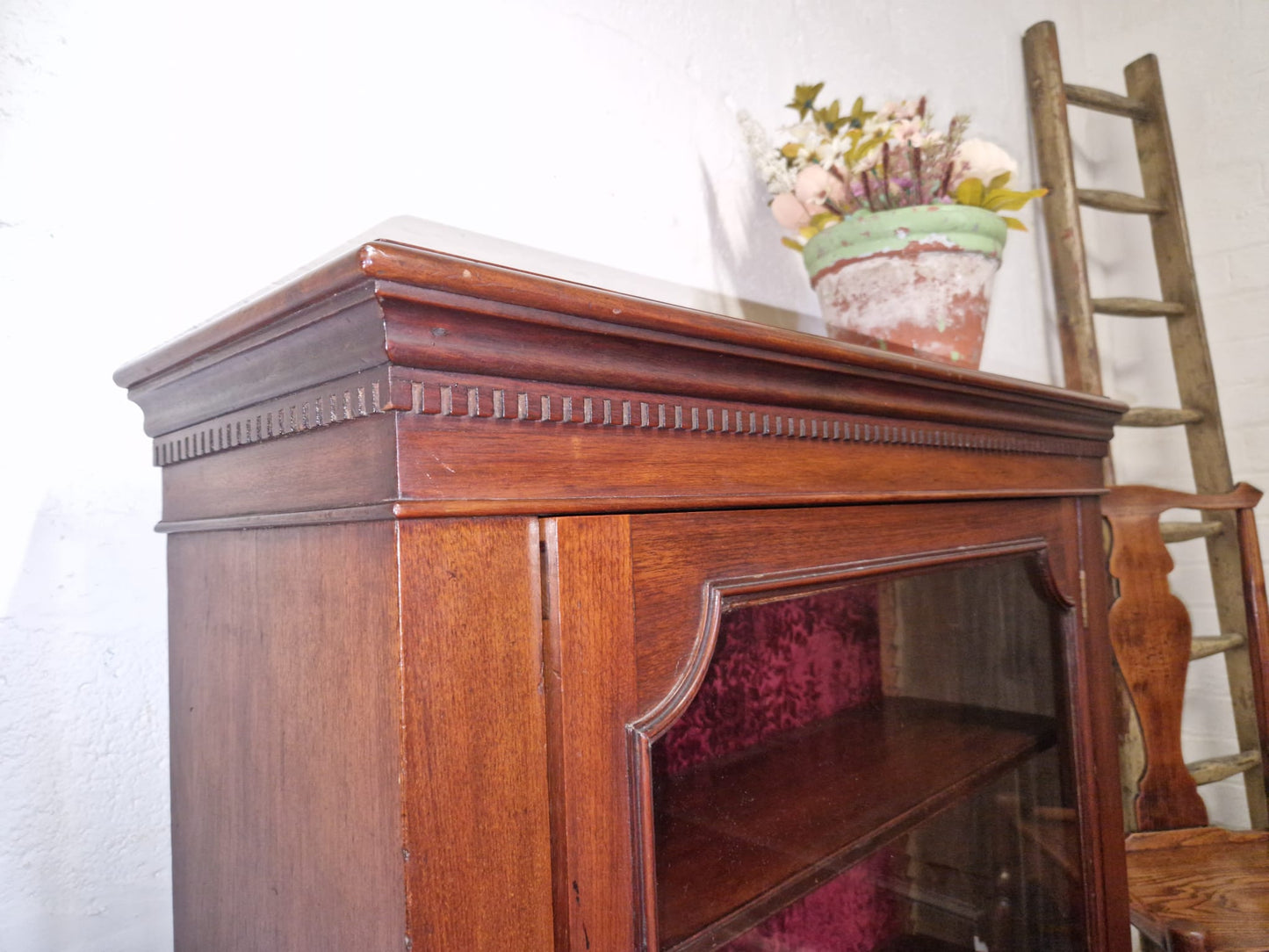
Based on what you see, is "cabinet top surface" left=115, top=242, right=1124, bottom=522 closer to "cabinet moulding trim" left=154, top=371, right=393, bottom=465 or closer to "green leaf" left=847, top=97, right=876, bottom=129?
"cabinet moulding trim" left=154, top=371, right=393, bottom=465

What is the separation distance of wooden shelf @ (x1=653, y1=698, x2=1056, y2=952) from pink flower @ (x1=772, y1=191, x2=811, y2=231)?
598 mm

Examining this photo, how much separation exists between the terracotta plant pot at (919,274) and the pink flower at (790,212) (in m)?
0.08

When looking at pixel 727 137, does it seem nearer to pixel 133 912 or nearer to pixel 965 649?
pixel 965 649

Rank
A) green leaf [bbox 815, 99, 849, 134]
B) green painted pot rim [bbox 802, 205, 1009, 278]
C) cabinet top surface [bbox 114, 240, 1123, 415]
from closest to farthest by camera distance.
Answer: cabinet top surface [bbox 114, 240, 1123, 415], green painted pot rim [bbox 802, 205, 1009, 278], green leaf [bbox 815, 99, 849, 134]

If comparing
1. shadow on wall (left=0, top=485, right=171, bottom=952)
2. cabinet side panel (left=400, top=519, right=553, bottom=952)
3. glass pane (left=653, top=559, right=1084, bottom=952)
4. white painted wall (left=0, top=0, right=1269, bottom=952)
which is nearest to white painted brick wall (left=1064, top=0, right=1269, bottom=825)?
glass pane (left=653, top=559, right=1084, bottom=952)

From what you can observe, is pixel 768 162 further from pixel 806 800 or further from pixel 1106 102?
pixel 1106 102

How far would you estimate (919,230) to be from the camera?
2.91 ft

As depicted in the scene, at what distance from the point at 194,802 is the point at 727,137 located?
1.01 meters

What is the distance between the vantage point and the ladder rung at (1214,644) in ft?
4.80

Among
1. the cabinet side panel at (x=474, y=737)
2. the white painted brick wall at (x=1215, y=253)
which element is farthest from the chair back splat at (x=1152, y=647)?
the cabinet side panel at (x=474, y=737)

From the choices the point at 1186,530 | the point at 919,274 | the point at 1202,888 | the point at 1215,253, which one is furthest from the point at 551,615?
the point at 1215,253

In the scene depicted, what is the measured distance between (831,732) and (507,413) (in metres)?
0.48

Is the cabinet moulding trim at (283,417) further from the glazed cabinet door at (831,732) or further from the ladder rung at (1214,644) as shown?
the ladder rung at (1214,644)

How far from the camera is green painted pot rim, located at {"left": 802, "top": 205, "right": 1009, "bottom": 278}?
89 centimetres
